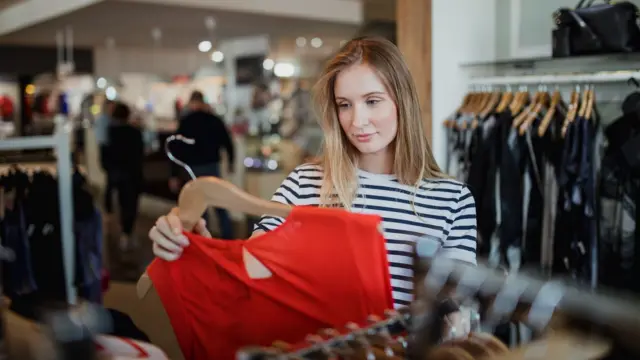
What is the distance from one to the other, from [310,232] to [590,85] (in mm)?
2006

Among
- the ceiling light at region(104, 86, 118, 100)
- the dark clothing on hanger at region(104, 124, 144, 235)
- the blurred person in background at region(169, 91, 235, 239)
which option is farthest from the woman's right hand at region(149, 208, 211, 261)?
the ceiling light at region(104, 86, 118, 100)

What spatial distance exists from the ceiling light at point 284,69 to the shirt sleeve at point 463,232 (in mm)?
6989

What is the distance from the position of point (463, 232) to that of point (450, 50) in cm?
187

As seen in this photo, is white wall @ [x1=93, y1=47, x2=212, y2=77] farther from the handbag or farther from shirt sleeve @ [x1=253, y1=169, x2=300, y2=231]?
shirt sleeve @ [x1=253, y1=169, x2=300, y2=231]

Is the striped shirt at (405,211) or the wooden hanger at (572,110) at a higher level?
the wooden hanger at (572,110)

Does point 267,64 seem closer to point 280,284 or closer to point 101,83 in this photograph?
point 101,83

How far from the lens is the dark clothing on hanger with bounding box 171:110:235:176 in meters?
5.34

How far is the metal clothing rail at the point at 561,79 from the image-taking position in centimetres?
252

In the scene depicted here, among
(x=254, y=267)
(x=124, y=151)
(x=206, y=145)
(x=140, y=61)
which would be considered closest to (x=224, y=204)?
(x=254, y=267)

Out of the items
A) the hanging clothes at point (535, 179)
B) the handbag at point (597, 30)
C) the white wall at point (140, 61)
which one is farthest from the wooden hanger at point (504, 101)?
the white wall at point (140, 61)

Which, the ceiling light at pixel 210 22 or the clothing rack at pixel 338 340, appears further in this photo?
the ceiling light at pixel 210 22

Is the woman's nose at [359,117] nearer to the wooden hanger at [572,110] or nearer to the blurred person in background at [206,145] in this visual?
the wooden hanger at [572,110]

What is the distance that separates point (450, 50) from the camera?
3.17 m

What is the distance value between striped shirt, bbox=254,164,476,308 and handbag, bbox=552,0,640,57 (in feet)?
4.54
